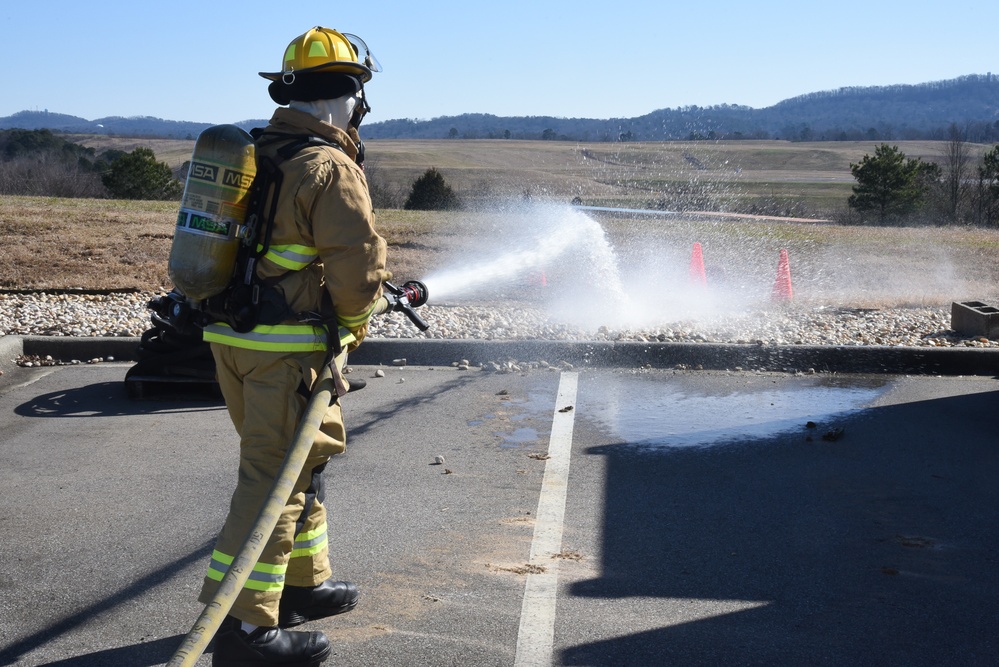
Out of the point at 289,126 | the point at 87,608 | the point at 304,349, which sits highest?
the point at 289,126

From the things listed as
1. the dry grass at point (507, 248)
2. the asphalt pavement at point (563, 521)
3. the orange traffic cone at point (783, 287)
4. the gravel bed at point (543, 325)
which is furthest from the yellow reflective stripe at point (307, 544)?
the orange traffic cone at point (783, 287)

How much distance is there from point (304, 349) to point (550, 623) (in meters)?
1.39

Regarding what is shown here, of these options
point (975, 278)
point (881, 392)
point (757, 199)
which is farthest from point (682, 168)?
point (881, 392)

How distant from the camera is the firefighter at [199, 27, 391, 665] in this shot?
3389mm

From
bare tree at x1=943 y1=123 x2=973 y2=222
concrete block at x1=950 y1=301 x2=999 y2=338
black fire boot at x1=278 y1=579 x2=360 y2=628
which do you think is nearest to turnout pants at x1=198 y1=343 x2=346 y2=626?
black fire boot at x1=278 y1=579 x2=360 y2=628

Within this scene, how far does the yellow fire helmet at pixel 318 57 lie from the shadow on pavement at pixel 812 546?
223cm

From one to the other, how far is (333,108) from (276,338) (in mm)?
871

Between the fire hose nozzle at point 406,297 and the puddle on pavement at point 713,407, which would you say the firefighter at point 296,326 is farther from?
the puddle on pavement at point 713,407

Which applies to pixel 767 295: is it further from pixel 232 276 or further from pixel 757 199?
pixel 757 199

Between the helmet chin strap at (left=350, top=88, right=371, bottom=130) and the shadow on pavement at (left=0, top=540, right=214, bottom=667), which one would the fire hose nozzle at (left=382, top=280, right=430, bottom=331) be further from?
the shadow on pavement at (left=0, top=540, right=214, bottom=667)

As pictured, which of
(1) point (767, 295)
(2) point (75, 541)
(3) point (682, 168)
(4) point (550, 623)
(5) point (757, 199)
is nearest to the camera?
(4) point (550, 623)

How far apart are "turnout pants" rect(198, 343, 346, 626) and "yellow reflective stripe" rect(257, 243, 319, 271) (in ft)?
1.02

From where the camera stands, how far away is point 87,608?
3893 mm

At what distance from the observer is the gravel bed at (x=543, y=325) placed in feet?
29.1
